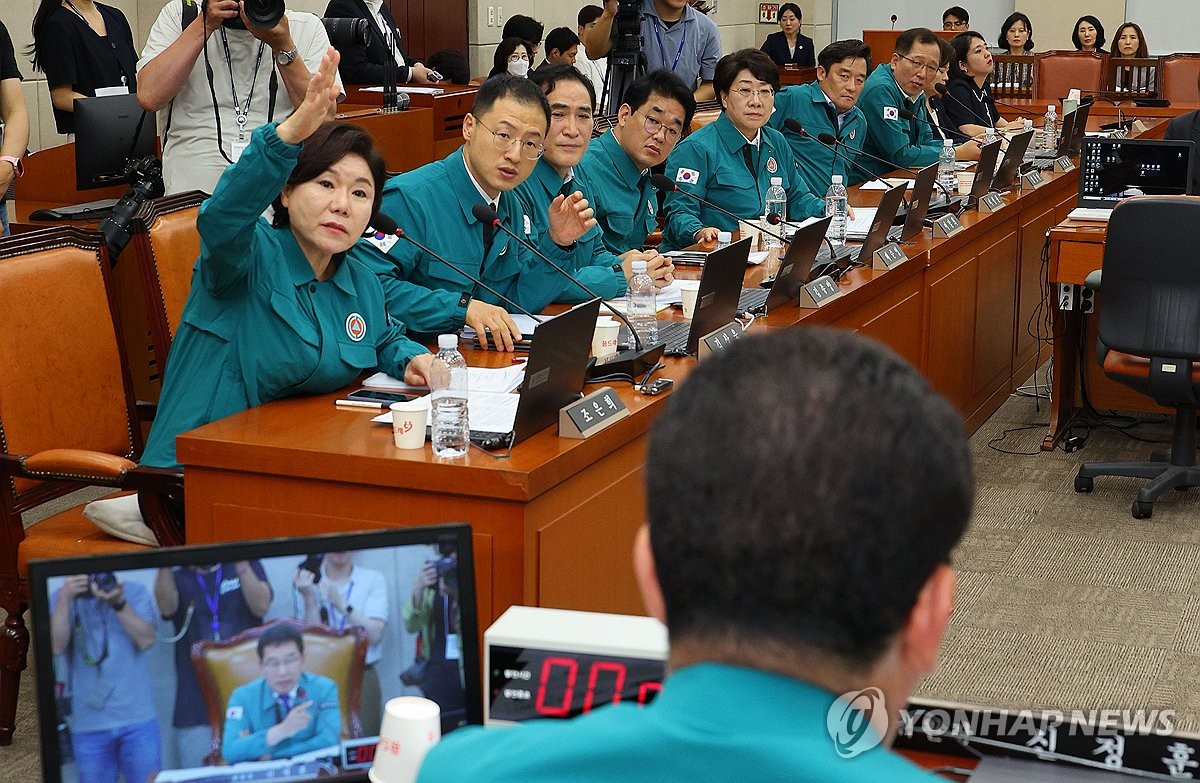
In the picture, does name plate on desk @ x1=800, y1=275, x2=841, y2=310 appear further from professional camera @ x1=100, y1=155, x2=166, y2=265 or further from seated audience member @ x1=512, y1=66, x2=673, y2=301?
professional camera @ x1=100, y1=155, x2=166, y2=265

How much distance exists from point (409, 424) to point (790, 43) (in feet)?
41.0

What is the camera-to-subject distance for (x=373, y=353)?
2.57m

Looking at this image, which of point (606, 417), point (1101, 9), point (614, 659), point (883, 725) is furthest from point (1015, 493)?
point (1101, 9)

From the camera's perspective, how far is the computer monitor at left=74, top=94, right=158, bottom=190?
3.90 m

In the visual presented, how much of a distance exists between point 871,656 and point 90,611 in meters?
0.69

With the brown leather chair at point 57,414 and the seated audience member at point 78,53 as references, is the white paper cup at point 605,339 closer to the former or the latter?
the brown leather chair at point 57,414

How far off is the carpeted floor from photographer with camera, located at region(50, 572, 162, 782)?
1.41 m

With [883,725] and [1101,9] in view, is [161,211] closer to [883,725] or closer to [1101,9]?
[883,725]

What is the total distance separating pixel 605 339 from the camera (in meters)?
2.67

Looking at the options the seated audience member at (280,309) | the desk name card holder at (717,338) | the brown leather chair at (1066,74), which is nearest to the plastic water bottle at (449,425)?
the seated audience member at (280,309)

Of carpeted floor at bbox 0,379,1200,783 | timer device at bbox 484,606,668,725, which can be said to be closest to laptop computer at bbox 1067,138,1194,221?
carpeted floor at bbox 0,379,1200,783

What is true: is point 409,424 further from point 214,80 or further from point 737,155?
point 737,155

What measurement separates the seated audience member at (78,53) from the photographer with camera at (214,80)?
1417 millimetres

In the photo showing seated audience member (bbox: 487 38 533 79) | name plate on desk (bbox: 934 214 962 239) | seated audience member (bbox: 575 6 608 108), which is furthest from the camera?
seated audience member (bbox: 575 6 608 108)
